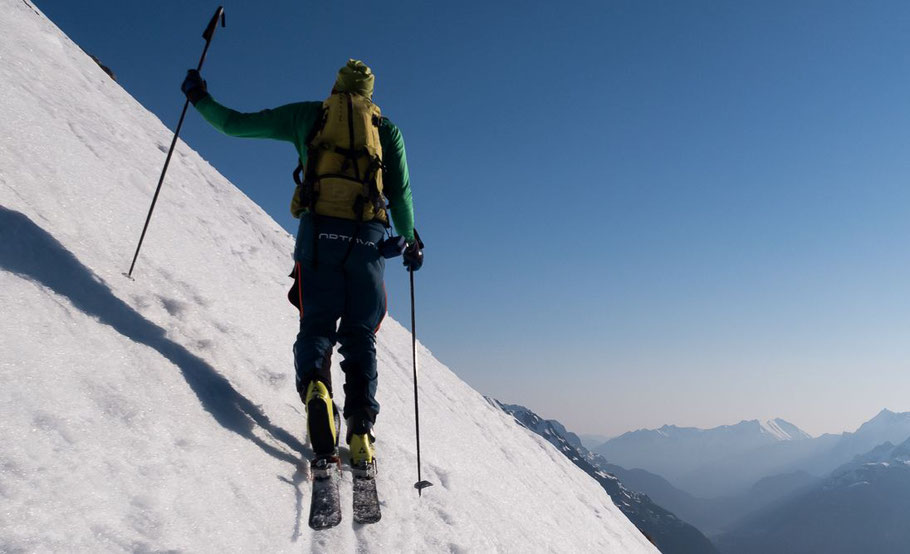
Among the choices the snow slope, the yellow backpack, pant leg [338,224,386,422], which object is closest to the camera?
the snow slope

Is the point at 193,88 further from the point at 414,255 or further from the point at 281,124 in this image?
the point at 414,255

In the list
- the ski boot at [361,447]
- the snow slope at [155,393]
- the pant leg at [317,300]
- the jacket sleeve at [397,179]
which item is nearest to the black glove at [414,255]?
the jacket sleeve at [397,179]

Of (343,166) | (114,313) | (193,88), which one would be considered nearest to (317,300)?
(343,166)

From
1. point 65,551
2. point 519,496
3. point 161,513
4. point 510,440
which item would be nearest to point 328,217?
point 161,513

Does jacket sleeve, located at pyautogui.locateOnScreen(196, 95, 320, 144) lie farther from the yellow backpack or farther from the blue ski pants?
the blue ski pants

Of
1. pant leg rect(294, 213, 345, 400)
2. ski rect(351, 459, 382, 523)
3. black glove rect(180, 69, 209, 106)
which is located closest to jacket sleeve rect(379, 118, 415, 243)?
pant leg rect(294, 213, 345, 400)

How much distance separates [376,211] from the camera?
4633 mm

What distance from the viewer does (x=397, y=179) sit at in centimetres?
516

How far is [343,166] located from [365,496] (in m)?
2.71

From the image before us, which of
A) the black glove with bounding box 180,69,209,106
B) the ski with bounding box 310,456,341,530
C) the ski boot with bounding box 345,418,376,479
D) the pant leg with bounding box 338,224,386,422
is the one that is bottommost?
the ski with bounding box 310,456,341,530

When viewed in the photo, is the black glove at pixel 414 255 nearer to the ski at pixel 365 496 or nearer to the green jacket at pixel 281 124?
the green jacket at pixel 281 124

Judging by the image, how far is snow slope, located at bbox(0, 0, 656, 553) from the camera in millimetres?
2684

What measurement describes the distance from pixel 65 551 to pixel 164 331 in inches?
94.9

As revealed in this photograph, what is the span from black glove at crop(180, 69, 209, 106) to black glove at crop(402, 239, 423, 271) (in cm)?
242
